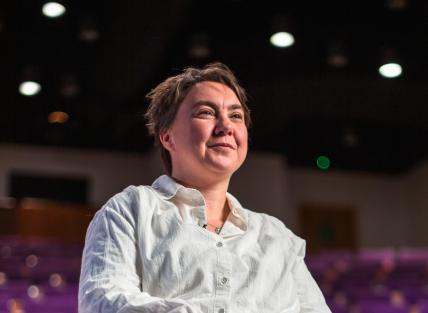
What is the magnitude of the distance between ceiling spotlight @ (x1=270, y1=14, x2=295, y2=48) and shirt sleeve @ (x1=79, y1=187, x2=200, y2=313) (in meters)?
2.30

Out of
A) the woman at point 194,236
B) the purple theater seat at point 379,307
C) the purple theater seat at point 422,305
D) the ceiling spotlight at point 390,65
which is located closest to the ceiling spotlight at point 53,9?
the ceiling spotlight at point 390,65

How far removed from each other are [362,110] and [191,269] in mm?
3235

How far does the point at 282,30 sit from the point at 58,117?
1.51 meters

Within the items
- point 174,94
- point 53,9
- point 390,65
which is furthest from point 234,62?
point 174,94

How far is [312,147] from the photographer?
4438 millimetres

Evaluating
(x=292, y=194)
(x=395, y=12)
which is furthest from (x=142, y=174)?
(x=395, y=12)

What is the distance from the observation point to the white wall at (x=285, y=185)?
4121 mm

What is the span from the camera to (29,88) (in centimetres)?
350

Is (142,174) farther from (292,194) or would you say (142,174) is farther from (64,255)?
(64,255)

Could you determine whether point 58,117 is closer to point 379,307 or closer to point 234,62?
point 234,62

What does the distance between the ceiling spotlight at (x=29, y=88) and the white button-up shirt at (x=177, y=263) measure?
2.83 metres

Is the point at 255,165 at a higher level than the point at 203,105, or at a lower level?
higher

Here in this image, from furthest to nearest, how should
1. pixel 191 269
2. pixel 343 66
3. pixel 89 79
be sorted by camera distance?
pixel 89 79 → pixel 343 66 → pixel 191 269

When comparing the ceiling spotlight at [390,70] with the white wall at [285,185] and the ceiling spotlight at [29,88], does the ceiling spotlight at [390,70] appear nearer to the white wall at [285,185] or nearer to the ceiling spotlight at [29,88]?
the white wall at [285,185]
